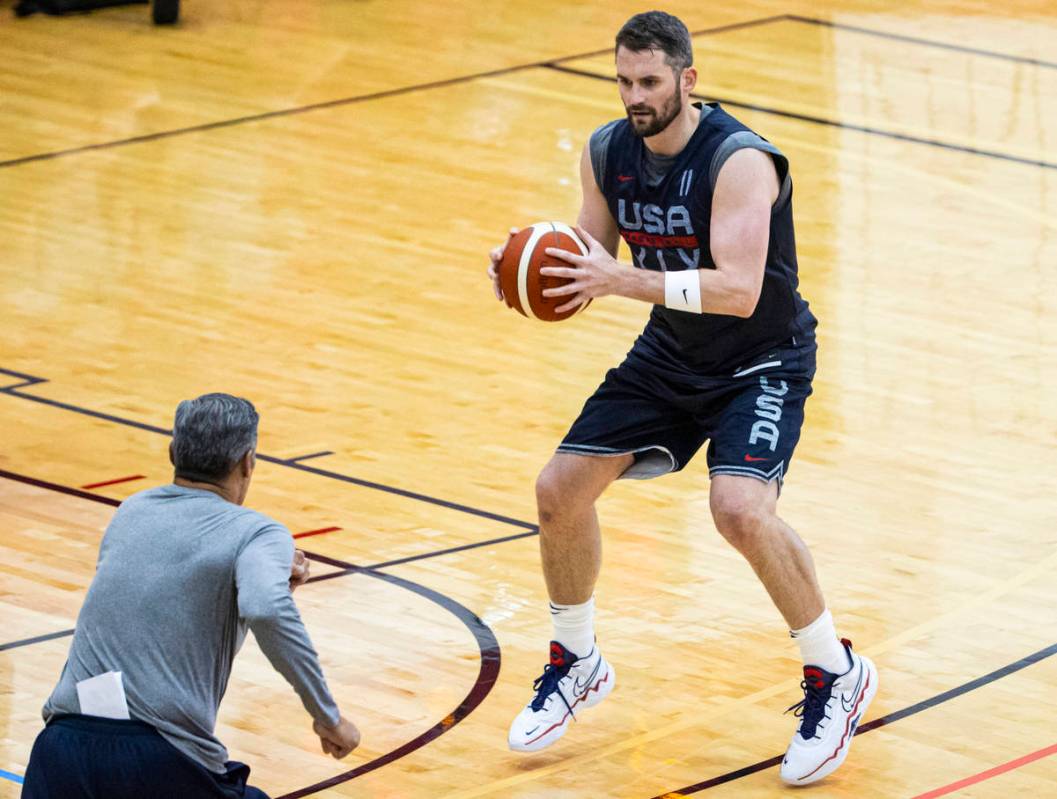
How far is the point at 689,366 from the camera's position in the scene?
5945 millimetres

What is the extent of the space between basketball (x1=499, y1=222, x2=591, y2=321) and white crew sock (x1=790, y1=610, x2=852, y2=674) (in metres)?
1.09

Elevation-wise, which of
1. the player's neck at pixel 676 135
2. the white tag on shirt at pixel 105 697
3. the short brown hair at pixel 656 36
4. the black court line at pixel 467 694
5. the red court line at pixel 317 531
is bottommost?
the red court line at pixel 317 531

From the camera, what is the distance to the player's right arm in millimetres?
6016

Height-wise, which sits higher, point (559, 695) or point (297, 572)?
point (297, 572)

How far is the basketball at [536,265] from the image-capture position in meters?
5.71

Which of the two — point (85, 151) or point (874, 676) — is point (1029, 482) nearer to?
point (874, 676)

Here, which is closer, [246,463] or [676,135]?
[246,463]

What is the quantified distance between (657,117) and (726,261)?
1.42 feet

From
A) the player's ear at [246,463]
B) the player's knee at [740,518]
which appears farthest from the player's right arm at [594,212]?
the player's ear at [246,463]

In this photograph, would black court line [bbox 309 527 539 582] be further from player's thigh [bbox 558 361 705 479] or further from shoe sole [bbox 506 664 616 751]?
player's thigh [bbox 558 361 705 479]

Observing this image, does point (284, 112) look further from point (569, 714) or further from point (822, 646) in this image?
point (822, 646)

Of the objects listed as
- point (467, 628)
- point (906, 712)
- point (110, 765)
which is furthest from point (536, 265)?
point (110, 765)

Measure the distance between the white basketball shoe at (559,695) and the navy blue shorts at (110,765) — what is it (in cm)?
168

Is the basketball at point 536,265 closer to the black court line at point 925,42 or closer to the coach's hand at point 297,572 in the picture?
the coach's hand at point 297,572
